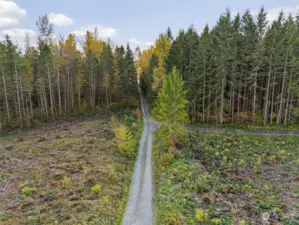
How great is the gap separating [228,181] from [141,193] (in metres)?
7.26

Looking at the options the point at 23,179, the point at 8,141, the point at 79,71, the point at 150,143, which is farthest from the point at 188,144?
the point at 79,71

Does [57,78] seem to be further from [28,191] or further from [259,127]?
[259,127]

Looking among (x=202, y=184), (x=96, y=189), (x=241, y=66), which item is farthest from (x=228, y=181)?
(x=241, y=66)

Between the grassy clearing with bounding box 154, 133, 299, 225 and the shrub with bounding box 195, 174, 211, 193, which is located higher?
the shrub with bounding box 195, 174, 211, 193

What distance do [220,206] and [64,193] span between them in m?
10.5

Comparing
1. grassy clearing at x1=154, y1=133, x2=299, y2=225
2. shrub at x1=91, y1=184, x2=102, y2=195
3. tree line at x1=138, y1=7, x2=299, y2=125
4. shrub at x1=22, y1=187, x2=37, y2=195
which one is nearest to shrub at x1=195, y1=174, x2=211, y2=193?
grassy clearing at x1=154, y1=133, x2=299, y2=225

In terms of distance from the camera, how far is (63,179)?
15453 millimetres

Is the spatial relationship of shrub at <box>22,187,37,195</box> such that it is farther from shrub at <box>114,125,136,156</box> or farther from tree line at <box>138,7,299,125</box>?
tree line at <box>138,7,299,125</box>

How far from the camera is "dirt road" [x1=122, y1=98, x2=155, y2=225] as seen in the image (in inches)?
465

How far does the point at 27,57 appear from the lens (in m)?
43.3

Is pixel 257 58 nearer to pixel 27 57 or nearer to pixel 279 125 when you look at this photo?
pixel 279 125

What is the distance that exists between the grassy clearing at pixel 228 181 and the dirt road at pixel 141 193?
66 centimetres

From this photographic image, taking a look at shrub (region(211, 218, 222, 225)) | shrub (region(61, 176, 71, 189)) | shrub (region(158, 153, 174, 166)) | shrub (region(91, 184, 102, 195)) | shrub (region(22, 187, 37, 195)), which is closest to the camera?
shrub (region(211, 218, 222, 225))

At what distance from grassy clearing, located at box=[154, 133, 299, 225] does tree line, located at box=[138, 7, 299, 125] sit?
784 cm
